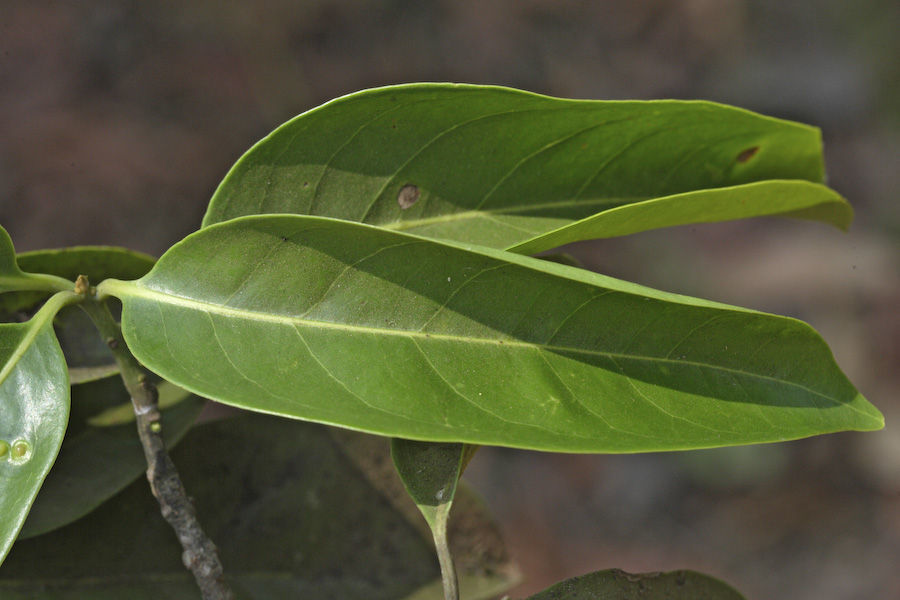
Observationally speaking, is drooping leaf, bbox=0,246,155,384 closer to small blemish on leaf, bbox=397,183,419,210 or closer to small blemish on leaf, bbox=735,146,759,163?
small blemish on leaf, bbox=397,183,419,210

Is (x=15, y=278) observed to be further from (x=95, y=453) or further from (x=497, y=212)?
(x=497, y=212)

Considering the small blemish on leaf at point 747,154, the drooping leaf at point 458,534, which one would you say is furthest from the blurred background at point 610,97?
the small blemish on leaf at point 747,154

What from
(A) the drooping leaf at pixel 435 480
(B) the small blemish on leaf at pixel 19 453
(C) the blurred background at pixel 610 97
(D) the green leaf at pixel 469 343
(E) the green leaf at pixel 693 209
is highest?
(E) the green leaf at pixel 693 209

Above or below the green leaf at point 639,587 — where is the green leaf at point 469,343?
above

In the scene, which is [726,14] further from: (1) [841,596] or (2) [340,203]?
(2) [340,203]

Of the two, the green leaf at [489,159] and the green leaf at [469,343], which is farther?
the green leaf at [489,159]

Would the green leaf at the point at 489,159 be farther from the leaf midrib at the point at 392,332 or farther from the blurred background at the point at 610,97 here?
the blurred background at the point at 610,97
